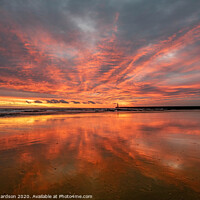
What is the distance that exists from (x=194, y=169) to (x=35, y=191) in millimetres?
5783

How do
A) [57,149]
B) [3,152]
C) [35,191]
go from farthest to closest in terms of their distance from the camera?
[57,149], [3,152], [35,191]

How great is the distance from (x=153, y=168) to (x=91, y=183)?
8.48ft

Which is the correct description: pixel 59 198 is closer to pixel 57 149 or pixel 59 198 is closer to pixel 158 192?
pixel 158 192

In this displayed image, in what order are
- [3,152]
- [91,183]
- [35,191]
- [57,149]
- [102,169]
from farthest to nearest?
[57,149] < [3,152] < [102,169] < [91,183] < [35,191]

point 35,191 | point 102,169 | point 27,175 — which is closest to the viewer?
point 35,191

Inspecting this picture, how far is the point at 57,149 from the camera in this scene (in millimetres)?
7410

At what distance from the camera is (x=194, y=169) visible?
5102 mm

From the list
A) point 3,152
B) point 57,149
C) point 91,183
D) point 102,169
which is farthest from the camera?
point 57,149

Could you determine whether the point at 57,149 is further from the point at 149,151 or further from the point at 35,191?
the point at 149,151

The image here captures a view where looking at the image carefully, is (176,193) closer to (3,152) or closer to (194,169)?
(194,169)

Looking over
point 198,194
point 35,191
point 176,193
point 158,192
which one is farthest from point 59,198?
point 198,194

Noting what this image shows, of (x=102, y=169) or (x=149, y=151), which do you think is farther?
(x=149, y=151)

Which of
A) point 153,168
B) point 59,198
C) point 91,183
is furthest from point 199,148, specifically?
point 59,198

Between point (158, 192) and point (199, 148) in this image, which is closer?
point (158, 192)
